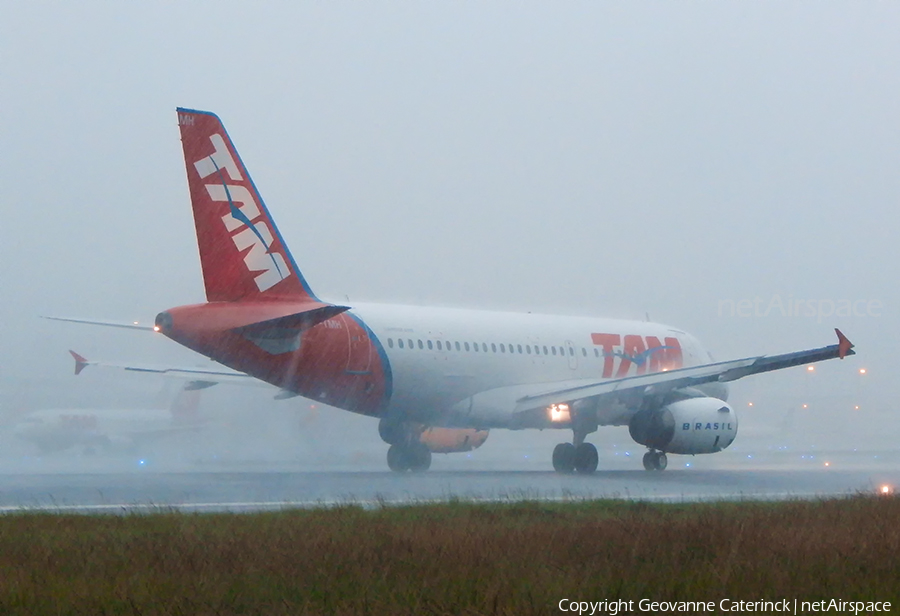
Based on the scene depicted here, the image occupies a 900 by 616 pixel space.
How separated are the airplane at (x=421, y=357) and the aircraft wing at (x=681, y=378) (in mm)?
36

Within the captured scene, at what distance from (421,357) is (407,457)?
124 inches

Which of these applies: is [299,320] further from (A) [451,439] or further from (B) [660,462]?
(B) [660,462]

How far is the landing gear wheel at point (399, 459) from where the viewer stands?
27.2 m

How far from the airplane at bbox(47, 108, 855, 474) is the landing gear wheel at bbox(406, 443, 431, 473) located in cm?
3

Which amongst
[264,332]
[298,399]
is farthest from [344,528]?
[298,399]

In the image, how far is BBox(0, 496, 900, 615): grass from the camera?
698cm

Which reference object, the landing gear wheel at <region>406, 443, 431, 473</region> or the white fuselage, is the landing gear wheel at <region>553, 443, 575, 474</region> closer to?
the white fuselage

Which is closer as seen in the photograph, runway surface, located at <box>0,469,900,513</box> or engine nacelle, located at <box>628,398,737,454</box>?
runway surface, located at <box>0,469,900,513</box>

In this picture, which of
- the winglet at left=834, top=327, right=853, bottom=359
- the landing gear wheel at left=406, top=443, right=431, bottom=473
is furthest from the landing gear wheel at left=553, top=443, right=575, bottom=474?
the winglet at left=834, top=327, right=853, bottom=359

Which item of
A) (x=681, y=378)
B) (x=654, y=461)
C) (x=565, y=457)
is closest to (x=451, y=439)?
(x=565, y=457)

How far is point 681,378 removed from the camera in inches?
971

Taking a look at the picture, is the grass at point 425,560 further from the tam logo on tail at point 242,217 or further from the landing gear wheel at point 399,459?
the landing gear wheel at point 399,459

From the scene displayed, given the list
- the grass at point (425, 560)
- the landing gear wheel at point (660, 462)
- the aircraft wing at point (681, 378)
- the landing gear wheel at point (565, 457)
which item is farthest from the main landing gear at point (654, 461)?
the grass at point (425, 560)

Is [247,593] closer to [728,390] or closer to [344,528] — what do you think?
[344,528]
